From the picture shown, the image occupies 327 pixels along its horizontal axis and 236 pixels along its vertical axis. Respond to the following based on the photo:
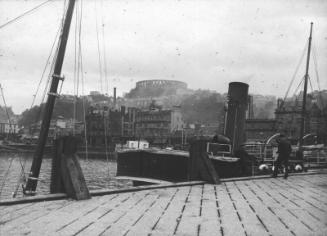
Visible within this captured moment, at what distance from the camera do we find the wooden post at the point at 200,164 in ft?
23.1

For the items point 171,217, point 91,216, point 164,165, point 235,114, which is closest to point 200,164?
point 171,217

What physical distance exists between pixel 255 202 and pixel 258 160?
9.62m

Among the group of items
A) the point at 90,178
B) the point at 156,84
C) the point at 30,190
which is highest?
the point at 156,84

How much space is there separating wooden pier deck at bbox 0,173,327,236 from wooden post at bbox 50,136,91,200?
20 centimetres

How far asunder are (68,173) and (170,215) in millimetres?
1697

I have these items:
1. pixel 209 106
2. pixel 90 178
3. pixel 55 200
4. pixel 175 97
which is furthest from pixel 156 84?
pixel 55 200

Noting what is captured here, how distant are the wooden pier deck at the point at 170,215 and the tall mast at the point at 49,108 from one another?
206 inches

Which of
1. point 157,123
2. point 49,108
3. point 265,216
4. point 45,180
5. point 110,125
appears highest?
point 157,123

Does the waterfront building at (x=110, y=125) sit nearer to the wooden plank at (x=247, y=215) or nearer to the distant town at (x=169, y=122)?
the distant town at (x=169, y=122)

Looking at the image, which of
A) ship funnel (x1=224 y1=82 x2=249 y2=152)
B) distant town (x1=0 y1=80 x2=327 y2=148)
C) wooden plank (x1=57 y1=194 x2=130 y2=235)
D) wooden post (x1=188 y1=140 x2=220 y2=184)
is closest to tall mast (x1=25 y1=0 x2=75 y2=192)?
wooden post (x1=188 y1=140 x2=220 y2=184)

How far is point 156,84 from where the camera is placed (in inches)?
6142

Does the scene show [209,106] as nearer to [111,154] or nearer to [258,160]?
[111,154]

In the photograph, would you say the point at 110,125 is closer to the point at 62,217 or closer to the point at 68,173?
the point at 68,173

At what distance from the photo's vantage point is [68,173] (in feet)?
15.6
